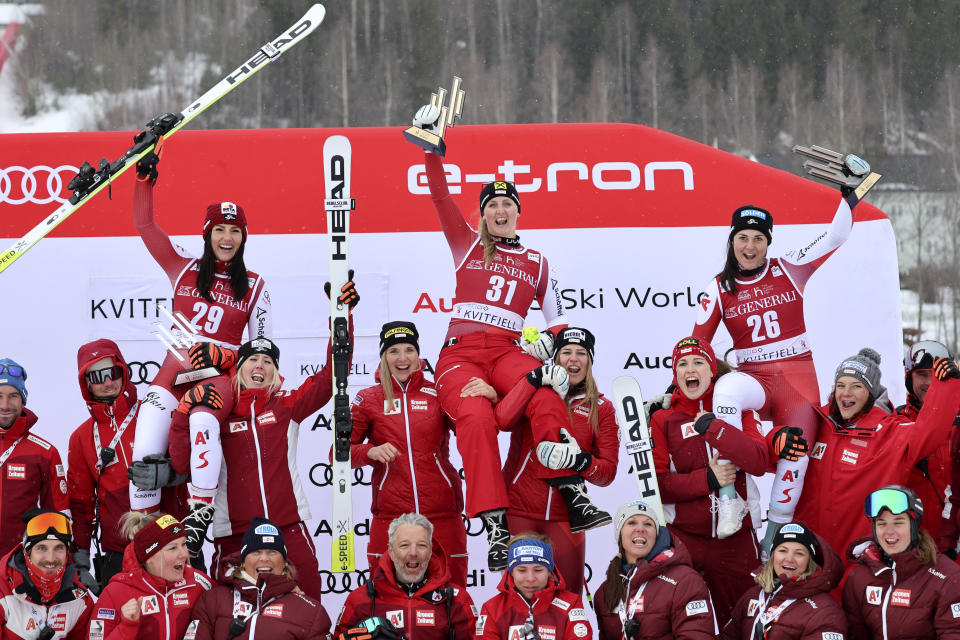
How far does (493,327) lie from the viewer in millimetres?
6168

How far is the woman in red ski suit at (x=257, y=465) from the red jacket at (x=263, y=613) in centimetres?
55

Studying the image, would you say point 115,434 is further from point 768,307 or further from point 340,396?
point 768,307

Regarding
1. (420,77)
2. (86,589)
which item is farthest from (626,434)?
(420,77)

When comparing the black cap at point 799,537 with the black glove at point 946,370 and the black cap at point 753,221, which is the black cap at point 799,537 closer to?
the black glove at point 946,370

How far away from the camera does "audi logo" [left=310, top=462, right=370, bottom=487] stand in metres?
7.61

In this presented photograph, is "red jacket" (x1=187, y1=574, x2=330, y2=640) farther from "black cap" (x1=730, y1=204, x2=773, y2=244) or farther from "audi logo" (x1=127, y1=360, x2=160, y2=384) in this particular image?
"black cap" (x1=730, y1=204, x2=773, y2=244)

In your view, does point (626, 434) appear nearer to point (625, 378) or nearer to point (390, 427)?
point (625, 378)

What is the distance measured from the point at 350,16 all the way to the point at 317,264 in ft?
83.7

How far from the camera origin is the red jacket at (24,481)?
615cm

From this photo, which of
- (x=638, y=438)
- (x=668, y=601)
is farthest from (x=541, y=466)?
(x=668, y=601)

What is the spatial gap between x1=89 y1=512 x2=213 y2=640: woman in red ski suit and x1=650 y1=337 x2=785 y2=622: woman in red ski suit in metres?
2.38

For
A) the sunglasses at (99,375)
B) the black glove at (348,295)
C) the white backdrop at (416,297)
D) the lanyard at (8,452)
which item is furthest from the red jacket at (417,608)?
the white backdrop at (416,297)

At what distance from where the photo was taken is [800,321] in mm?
6316

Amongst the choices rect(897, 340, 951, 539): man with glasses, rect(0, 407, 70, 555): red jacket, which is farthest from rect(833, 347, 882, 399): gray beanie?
rect(0, 407, 70, 555): red jacket
